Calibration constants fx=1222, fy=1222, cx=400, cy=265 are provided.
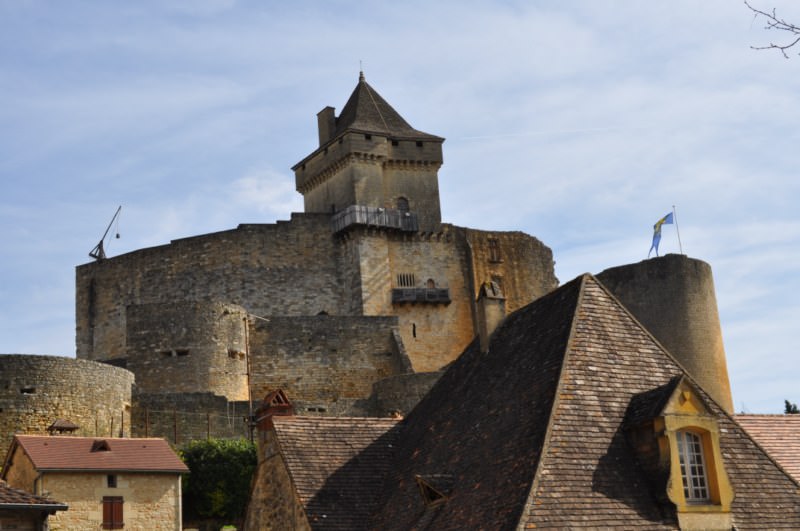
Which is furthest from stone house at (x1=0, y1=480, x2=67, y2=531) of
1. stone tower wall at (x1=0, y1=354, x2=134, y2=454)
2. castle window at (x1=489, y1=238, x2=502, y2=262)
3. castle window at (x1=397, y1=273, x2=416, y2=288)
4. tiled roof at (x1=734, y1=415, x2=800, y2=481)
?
castle window at (x1=489, y1=238, x2=502, y2=262)

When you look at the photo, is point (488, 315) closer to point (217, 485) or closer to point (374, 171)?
point (217, 485)

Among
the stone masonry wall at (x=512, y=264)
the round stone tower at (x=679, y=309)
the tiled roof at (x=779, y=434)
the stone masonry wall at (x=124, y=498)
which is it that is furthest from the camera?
the stone masonry wall at (x=512, y=264)

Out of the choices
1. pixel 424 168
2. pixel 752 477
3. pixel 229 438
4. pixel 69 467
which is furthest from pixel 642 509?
pixel 424 168

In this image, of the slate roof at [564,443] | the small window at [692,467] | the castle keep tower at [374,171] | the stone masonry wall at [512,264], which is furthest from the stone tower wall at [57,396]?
the small window at [692,467]

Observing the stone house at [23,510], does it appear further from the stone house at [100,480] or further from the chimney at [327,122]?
the chimney at [327,122]

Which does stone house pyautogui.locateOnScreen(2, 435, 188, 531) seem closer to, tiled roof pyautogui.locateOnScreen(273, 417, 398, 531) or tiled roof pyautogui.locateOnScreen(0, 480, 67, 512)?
tiled roof pyautogui.locateOnScreen(273, 417, 398, 531)

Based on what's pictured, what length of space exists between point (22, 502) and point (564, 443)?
7.80 metres

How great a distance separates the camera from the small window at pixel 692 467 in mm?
14953

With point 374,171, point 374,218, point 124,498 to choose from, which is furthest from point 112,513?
point 374,171

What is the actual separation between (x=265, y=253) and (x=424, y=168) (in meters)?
8.57

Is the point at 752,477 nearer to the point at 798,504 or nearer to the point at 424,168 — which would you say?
the point at 798,504

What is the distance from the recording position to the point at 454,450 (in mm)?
17391

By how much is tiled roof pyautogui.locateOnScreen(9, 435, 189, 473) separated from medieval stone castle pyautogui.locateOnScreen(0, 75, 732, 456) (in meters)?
5.40

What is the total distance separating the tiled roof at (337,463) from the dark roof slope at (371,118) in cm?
3441
